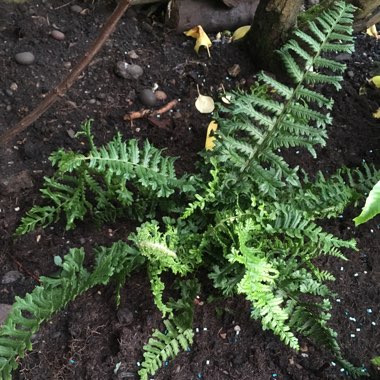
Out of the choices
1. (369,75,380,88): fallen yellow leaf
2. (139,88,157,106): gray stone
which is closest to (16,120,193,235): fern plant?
(139,88,157,106): gray stone

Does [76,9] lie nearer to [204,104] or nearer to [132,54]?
[132,54]

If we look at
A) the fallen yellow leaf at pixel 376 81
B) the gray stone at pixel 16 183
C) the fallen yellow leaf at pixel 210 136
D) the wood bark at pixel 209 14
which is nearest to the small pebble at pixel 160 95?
the fallen yellow leaf at pixel 210 136

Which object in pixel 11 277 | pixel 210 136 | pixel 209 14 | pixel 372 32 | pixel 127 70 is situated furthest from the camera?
pixel 372 32

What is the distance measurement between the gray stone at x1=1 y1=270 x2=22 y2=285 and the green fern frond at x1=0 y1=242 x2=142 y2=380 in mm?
108

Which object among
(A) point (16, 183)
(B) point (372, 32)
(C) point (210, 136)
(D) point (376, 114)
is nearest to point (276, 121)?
(C) point (210, 136)

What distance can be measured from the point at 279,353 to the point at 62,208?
768mm

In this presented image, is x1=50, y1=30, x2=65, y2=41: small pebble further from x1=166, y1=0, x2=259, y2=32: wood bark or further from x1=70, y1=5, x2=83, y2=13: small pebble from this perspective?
x1=166, y1=0, x2=259, y2=32: wood bark

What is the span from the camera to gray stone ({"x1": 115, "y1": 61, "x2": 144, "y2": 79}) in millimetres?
2156

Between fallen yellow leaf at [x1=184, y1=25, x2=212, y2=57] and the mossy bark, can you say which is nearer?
the mossy bark

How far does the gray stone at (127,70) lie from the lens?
2.16m

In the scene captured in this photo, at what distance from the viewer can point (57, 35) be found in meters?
2.21

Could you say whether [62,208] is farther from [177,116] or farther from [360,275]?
[360,275]

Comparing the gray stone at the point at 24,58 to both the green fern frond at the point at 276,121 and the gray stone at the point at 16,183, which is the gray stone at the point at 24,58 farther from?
the green fern frond at the point at 276,121

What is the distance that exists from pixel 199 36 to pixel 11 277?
3.90ft
